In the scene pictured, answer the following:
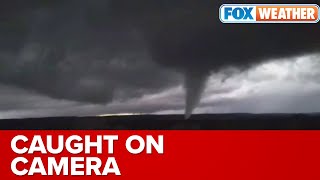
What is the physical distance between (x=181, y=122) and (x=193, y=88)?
17 centimetres

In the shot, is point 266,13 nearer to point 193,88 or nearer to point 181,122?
point 193,88

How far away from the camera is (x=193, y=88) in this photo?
2.22m

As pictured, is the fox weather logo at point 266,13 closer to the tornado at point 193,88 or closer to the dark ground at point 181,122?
the tornado at point 193,88

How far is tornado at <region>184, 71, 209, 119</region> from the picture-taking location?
222 cm

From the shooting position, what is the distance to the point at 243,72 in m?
2.22

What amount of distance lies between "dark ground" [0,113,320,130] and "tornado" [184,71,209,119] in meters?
0.07

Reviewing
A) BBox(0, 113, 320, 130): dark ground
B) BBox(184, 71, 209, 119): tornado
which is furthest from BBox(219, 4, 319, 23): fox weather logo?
BBox(0, 113, 320, 130): dark ground

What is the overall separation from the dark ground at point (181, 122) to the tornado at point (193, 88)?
0.07 m

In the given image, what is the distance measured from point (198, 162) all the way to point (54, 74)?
77 cm

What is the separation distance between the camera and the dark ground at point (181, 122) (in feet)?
7.19

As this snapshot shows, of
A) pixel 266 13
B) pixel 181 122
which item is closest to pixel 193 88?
pixel 181 122

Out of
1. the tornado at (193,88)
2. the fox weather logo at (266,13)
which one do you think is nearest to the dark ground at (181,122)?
the tornado at (193,88)

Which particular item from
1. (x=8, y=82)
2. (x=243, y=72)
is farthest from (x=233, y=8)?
(x=8, y=82)

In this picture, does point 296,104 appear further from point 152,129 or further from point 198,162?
point 152,129
